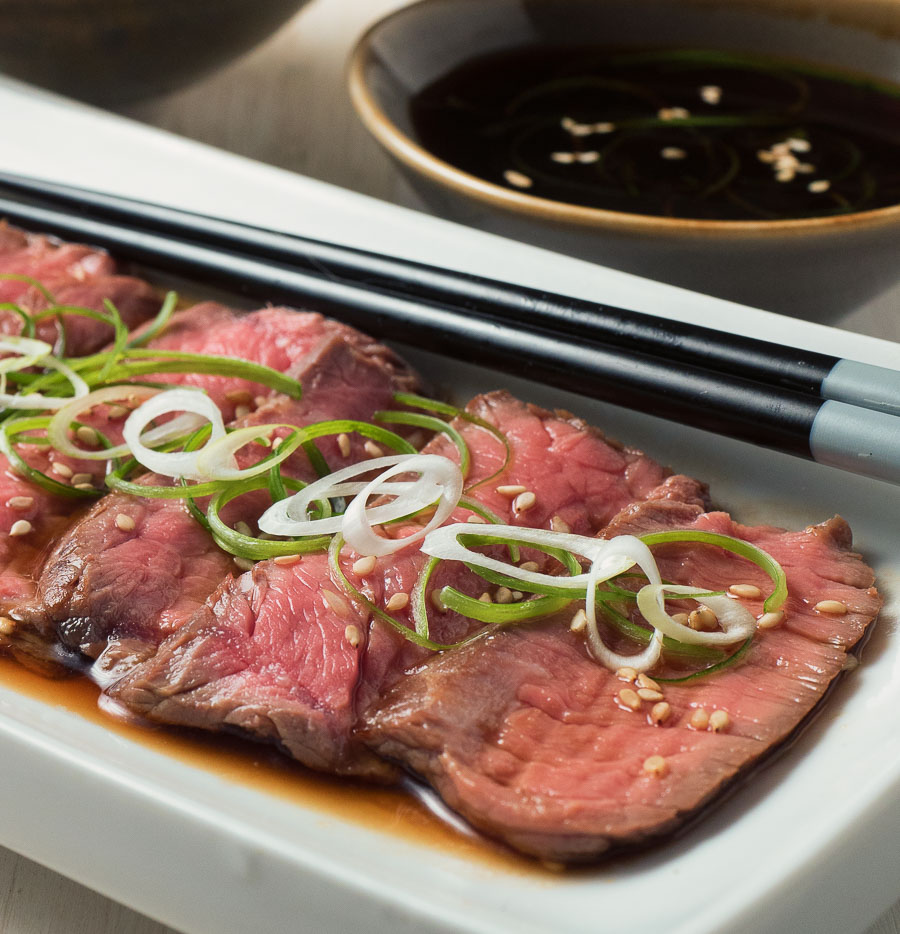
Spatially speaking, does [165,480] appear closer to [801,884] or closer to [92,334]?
[92,334]

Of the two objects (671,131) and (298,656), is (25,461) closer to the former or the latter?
(298,656)

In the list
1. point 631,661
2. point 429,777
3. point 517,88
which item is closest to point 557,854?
point 429,777

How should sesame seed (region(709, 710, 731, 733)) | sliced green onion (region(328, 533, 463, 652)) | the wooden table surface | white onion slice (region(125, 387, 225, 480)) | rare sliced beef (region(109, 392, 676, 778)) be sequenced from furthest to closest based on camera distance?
the wooden table surface → white onion slice (region(125, 387, 225, 480)) → sliced green onion (region(328, 533, 463, 652)) → rare sliced beef (region(109, 392, 676, 778)) → sesame seed (region(709, 710, 731, 733))

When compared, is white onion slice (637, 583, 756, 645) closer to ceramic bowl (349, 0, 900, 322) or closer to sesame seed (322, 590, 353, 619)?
sesame seed (322, 590, 353, 619)

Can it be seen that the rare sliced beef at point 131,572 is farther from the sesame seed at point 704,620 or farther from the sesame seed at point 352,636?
the sesame seed at point 704,620

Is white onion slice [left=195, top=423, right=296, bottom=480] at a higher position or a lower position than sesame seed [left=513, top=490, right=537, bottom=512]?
lower

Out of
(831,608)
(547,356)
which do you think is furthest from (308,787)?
(547,356)

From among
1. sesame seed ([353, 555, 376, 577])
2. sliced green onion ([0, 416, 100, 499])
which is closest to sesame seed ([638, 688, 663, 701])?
sesame seed ([353, 555, 376, 577])
